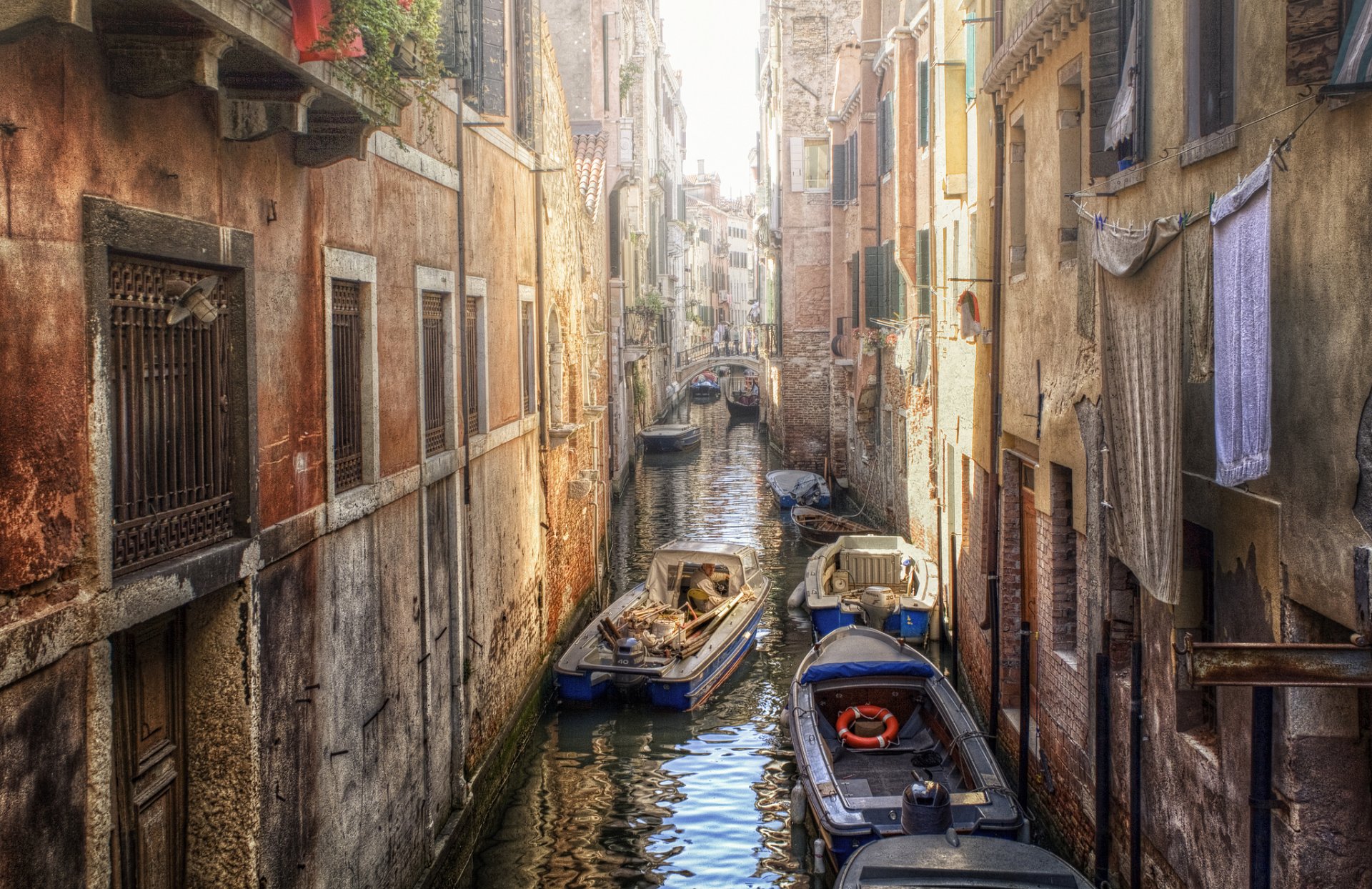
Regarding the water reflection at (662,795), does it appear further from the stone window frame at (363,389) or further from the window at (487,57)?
the window at (487,57)

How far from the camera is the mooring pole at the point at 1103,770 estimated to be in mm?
8562

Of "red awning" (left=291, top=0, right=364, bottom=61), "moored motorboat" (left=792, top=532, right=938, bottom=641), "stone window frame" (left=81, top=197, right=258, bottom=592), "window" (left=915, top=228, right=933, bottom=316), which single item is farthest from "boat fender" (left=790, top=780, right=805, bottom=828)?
"window" (left=915, top=228, right=933, bottom=316)

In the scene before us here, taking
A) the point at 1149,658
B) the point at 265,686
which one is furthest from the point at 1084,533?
the point at 265,686

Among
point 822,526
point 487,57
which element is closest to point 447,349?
point 487,57

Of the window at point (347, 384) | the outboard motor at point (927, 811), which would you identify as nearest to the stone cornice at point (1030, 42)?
the window at point (347, 384)

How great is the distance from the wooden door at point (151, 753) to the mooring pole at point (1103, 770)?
580 cm

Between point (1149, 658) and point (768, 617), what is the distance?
12.6m

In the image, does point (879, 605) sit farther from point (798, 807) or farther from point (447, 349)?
point (447, 349)

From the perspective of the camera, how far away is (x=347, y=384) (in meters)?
8.11

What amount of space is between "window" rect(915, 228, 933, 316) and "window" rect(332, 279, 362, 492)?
12.6 meters

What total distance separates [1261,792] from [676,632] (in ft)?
35.8

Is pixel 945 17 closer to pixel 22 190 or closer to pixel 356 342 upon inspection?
pixel 356 342

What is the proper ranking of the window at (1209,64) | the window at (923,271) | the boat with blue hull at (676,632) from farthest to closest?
the window at (923,271) < the boat with blue hull at (676,632) < the window at (1209,64)

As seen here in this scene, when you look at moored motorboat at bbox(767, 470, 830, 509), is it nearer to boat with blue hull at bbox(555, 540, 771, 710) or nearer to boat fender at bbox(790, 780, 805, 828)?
boat with blue hull at bbox(555, 540, 771, 710)
